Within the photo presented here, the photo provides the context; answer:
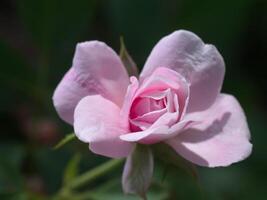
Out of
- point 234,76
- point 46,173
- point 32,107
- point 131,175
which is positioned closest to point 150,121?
point 131,175

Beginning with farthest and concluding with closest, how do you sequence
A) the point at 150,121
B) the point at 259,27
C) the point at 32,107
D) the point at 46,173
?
1. the point at 259,27
2. the point at 32,107
3. the point at 46,173
4. the point at 150,121

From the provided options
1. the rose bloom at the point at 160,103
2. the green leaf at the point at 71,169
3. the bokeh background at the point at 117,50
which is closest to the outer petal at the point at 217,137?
the rose bloom at the point at 160,103

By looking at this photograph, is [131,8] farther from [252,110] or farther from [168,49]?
[168,49]

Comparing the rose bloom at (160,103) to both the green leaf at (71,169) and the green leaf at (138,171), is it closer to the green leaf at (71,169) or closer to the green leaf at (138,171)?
the green leaf at (138,171)

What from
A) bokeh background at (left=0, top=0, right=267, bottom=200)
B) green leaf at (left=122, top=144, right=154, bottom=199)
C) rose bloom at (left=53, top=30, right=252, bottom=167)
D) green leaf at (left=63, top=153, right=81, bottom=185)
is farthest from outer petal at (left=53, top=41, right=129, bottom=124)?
bokeh background at (left=0, top=0, right=267, bottom=200)

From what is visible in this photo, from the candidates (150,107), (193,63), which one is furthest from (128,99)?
(193,63)

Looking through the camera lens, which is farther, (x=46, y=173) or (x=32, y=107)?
(x=32, y=107)

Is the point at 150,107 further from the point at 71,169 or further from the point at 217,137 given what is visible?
the point at 71,169
